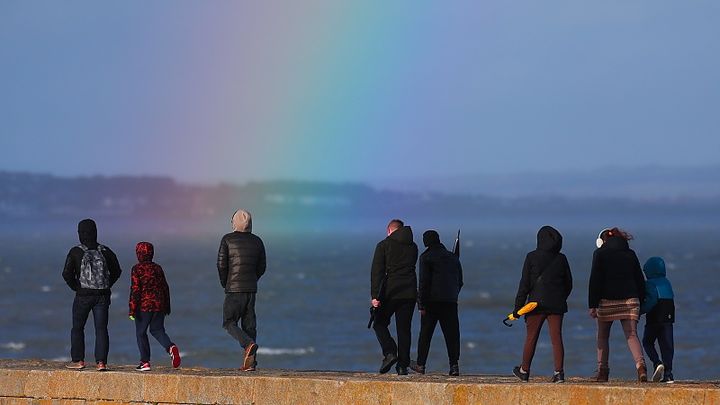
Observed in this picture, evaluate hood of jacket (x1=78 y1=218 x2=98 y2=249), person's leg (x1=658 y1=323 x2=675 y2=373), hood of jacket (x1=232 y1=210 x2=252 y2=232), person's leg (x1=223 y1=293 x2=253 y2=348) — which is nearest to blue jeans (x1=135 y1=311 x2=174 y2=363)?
person's leg (x1=223 y1=293 x2=253 y2=348)

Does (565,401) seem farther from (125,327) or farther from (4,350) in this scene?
(125,327)

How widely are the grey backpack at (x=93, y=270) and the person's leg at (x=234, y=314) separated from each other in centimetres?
133

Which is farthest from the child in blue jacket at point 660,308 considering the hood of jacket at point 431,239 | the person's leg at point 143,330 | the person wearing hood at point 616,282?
the person's leg at point 143,330

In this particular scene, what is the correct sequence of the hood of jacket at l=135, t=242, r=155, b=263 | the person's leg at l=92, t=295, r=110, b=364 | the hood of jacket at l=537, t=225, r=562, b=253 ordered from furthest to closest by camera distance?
the person's leg at l=92, t=295, r=110, b=364, the hood of jacket at l=135, t=242, r=155, b=263, the hood of jacket at l=537, t=225, r=562, b=253

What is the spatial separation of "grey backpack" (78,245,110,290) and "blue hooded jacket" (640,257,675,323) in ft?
18.8

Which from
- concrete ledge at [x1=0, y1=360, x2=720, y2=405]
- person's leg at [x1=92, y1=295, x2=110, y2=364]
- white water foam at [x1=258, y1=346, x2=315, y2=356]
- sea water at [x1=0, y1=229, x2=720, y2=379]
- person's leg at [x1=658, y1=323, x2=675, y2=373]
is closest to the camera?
concrete ledge at [x1=0, y1=360, x2=720, y2=405]

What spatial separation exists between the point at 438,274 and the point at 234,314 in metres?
2.29

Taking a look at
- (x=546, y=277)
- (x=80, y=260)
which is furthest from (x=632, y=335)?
(x=80, y=260)

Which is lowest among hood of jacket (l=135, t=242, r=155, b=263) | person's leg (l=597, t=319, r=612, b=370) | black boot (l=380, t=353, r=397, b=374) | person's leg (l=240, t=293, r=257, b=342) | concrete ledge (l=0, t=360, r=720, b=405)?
concrete ledge (l=0, t=360, r=720, b=405)

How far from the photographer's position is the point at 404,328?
15719mm

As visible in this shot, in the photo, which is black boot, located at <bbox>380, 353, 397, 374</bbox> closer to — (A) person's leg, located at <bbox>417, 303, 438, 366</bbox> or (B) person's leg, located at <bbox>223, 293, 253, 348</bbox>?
(A) person's leg, located at <bbox>417, 303, 438, 366</bbox>

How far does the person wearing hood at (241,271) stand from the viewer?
1567 centimetres

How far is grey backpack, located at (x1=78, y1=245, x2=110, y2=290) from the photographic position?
50.9 ft

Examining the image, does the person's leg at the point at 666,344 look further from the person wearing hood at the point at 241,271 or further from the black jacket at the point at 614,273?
the person wearing hood at the point at 241,271
